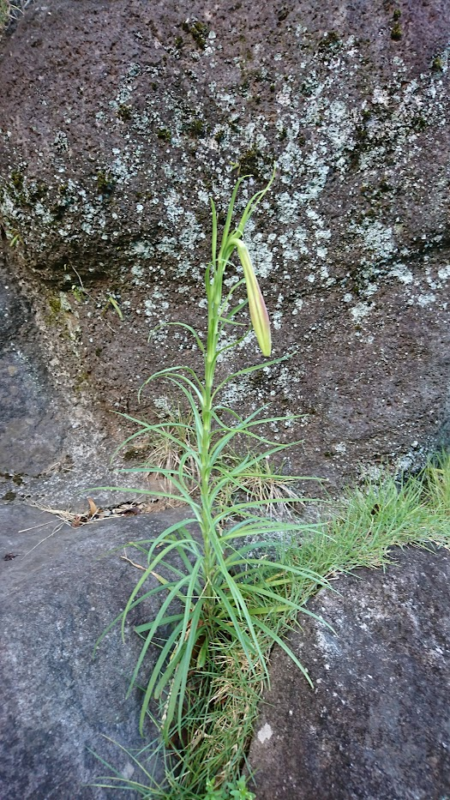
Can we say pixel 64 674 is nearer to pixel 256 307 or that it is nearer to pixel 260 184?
pixel 256 307

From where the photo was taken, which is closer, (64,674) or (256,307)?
(256,307)

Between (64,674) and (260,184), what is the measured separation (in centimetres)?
190

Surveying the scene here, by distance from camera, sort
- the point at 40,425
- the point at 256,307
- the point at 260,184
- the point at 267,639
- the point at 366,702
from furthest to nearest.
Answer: the point at 40,425 → the point at 260,184 → the point at 267,639 → the point at 366,702 → the point at 256,307

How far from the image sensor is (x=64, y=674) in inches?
53.4

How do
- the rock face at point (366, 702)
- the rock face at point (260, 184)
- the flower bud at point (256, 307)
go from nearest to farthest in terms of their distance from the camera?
1. the flower bud at point (256, 307)
2. the rock face at point (366, 702)
3. the rock face at point (260, 184)

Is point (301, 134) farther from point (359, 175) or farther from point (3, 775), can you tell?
point (3, 775)

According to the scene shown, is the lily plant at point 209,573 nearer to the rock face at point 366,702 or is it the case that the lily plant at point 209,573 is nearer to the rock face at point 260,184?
the rock face at point 366,702

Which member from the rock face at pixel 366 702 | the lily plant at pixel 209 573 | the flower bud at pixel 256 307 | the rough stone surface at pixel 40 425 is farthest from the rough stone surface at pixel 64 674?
the flower bud at pixel 256 307

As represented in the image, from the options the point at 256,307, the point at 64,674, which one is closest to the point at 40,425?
the point at 64,674

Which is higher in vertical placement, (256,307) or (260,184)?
(260,184)

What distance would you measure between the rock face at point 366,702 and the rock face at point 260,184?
78cm

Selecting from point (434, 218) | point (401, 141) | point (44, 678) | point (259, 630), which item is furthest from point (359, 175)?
point (44, 678)

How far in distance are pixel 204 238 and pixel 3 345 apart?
43.5 inches

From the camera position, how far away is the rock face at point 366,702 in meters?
1.19
